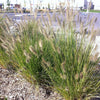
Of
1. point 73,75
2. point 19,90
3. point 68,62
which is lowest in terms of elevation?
point 19,90

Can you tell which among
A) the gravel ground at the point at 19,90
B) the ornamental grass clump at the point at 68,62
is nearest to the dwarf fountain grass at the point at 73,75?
the ornamental grass clump at the point at 68,62

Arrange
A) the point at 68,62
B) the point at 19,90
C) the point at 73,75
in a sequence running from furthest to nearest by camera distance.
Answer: the point at 19,90 < the point at 68,62 < the point at 73,75

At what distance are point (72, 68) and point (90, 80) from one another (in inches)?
12.6

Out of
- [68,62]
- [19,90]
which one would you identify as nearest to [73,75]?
[68,62]

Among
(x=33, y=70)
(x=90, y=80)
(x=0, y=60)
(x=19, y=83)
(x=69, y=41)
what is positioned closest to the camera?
(x=90, y=80)

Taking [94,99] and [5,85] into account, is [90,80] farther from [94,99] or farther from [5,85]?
[5,85]

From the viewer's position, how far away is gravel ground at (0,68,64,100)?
2.52 metres

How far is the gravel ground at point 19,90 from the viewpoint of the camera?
2.52 metres

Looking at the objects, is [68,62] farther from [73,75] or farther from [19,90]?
[19,90]

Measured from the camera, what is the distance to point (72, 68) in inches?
83.3

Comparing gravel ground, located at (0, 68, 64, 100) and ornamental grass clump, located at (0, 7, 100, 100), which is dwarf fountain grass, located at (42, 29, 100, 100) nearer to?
ornamental grass clump, located at (0, 7, 100, 100)

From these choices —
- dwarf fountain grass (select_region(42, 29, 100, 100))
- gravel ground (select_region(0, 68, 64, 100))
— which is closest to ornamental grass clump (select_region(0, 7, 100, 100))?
dwarf fountain grass (select_region(42, 29, 100, 100))

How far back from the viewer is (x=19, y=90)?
269cm

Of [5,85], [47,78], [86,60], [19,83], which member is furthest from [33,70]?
[86,60]
